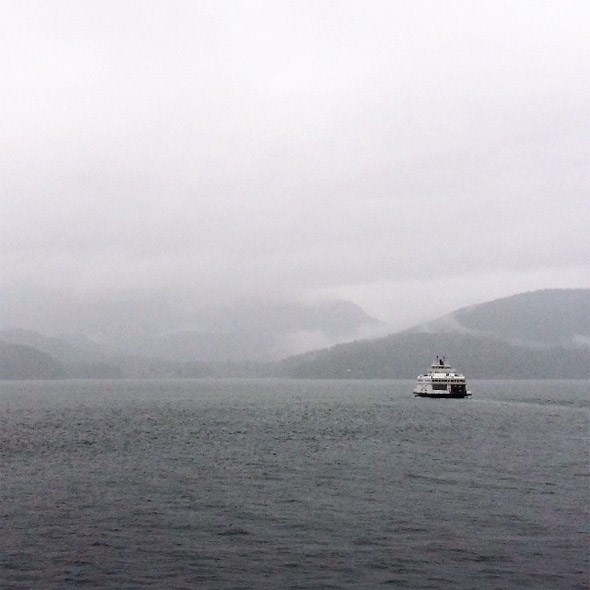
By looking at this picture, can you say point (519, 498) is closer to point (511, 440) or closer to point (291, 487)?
point (291, 487)

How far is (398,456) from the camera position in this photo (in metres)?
84.2

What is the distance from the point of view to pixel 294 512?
53.1m

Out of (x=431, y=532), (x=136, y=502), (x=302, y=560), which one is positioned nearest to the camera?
(x=302, y=560)

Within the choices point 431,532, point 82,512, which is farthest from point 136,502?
point 431,532

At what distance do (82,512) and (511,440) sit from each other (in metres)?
72.8

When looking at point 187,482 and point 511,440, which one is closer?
point 187,482

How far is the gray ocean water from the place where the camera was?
3903 centimetres

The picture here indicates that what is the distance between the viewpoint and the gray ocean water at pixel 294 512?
3903 cm

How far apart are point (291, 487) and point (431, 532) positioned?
19.8 m

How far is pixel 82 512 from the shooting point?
53.5 metres

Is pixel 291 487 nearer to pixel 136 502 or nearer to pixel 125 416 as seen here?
pixel 136 502

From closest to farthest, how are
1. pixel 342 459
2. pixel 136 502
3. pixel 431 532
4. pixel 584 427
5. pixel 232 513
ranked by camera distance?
pixel 431 532
pixel 232 513
pixel 136 502
pixel 342 459
pixel 584 427

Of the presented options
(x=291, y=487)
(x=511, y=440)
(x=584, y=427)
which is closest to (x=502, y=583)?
(x=291, y=487)

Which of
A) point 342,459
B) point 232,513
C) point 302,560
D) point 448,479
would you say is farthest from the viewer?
point 342,459
